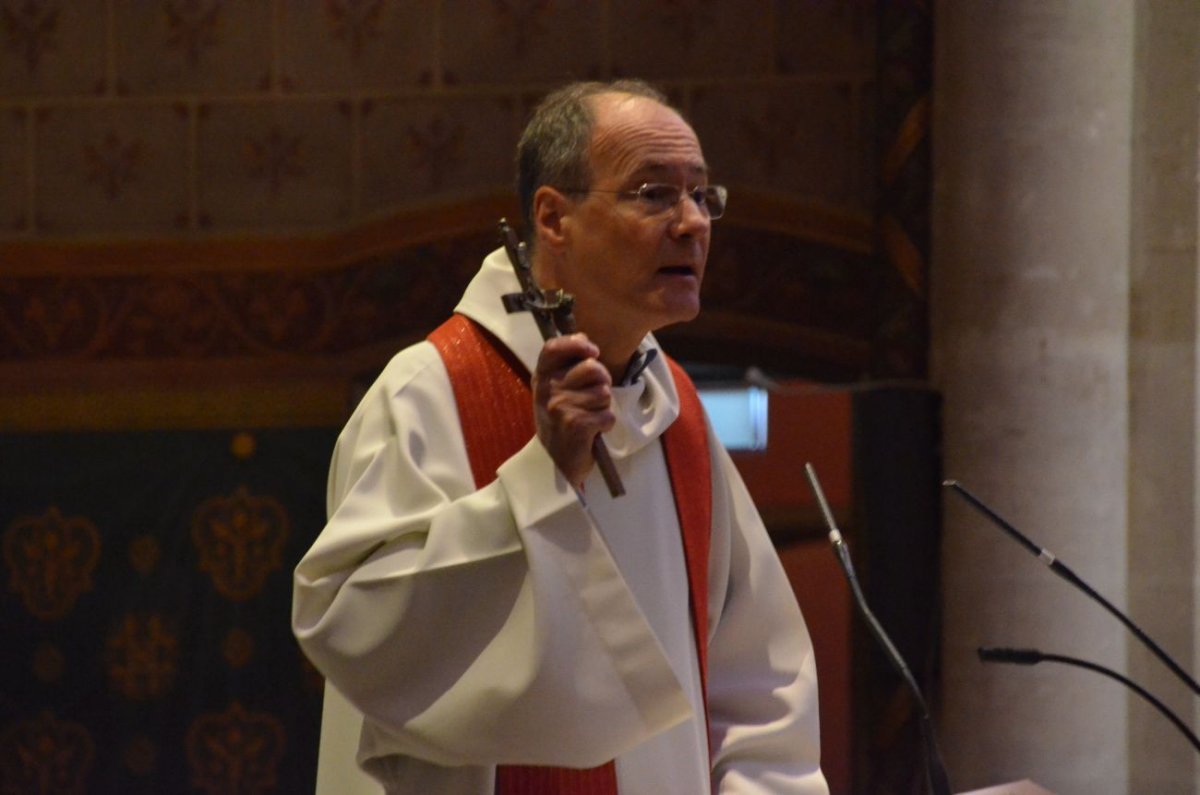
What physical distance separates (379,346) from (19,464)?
4.19 ft

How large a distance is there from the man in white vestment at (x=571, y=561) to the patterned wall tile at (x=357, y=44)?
329 cm

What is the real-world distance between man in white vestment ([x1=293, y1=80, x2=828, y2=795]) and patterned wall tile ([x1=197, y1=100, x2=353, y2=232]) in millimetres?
3292

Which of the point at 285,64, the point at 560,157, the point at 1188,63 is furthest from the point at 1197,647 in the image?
the point at 285,64

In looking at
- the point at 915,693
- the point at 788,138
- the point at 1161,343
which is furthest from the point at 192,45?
the point at 915,693

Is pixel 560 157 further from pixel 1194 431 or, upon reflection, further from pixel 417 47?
pixel 417 47

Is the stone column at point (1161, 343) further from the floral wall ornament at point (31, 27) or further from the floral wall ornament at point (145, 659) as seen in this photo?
the floral wall ornament at point (31, 27)

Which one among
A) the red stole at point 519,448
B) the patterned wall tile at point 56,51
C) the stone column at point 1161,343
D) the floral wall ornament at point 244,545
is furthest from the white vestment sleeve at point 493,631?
the patterned wall tile at point 56,51

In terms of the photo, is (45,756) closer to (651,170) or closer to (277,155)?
(277,155)

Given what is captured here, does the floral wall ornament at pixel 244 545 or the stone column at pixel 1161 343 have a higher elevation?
the stone column at pixel 1161 343

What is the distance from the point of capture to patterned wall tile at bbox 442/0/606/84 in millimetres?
5473

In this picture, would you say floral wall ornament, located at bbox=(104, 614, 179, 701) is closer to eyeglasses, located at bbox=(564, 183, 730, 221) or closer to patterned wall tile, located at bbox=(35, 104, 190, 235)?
patterned wall tile, located at bbox=(35, 104, 190, 235)

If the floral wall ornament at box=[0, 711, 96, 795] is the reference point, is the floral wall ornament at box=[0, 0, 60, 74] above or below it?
above

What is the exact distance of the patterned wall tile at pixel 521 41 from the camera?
5.47 m

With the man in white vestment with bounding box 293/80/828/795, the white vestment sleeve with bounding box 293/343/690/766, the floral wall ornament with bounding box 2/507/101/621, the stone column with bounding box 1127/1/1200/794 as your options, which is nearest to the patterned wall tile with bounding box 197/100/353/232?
the floral wall ornament with bounding box 2/507/101/621
